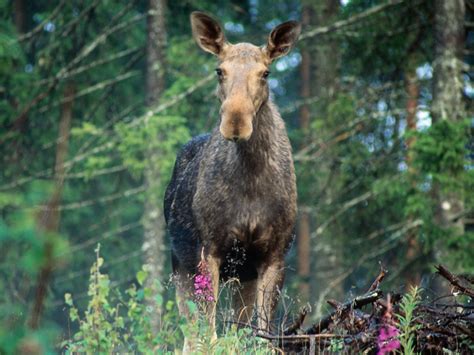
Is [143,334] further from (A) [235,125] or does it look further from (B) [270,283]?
(B) [270,283]

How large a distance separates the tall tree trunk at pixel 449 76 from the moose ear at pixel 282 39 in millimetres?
7188

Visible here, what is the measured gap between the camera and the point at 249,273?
8.70 meters

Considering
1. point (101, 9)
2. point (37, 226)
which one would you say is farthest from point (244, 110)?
point (101, 9)

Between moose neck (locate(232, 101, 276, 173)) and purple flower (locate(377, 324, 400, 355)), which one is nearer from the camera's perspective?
purple flower (locate(377, 324, 400, 355))

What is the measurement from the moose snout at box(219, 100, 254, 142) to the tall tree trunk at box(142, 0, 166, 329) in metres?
11.8

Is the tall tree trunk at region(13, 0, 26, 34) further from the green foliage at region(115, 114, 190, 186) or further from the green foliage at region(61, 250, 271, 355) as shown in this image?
the green foliage at region(61, 250, 271, 355)

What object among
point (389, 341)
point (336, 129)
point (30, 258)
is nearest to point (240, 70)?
point (389, 341)

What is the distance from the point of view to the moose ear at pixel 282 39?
8469mm

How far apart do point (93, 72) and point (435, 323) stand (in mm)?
20750

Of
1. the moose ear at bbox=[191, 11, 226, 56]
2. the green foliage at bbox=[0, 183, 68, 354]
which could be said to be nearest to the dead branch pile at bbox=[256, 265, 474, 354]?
the green foliage at bbox=[0, 183, 68, 354]

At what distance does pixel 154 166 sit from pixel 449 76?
6047 millimetres

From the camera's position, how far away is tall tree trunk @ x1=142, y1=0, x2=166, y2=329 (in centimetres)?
1925

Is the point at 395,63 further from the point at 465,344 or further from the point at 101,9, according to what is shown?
the point at 465,344

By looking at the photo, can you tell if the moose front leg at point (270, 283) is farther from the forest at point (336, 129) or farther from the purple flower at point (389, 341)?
the purple flower at point (389, 341)
